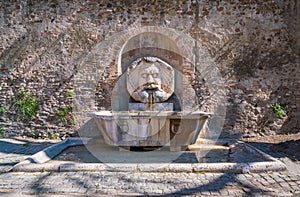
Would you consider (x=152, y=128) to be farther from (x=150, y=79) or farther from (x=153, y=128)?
(x=150, y=79)

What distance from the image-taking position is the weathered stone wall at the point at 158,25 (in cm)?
604

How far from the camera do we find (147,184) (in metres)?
2.87

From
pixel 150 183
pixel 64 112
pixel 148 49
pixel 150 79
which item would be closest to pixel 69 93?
pixel 64 112

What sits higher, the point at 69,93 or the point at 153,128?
the point at 69,93

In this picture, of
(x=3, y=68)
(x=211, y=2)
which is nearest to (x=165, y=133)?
(x=211, y=2)

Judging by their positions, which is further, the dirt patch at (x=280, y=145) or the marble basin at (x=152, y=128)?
the marble basin at (x=152, y=128)

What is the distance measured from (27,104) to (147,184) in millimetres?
4422

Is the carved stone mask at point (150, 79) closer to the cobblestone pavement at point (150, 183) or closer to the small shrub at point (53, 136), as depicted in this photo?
the small shrub at point (53, 136)

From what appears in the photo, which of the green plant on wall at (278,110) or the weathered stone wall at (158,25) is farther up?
the weathered stone wall at (158,25)

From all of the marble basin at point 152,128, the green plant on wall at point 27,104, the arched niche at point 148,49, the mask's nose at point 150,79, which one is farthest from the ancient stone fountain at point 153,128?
the green plant on wall at point 27,104

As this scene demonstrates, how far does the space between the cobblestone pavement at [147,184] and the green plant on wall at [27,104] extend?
3021 millimetres

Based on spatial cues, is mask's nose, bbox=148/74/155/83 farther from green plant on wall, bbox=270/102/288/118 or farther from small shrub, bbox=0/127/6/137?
small shrub, bbox=0/127/6/137

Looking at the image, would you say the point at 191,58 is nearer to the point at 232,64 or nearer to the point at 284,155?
the point at 232,64

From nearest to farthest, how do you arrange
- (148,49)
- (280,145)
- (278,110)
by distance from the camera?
(280,145) < (278,110) < (148,49)
